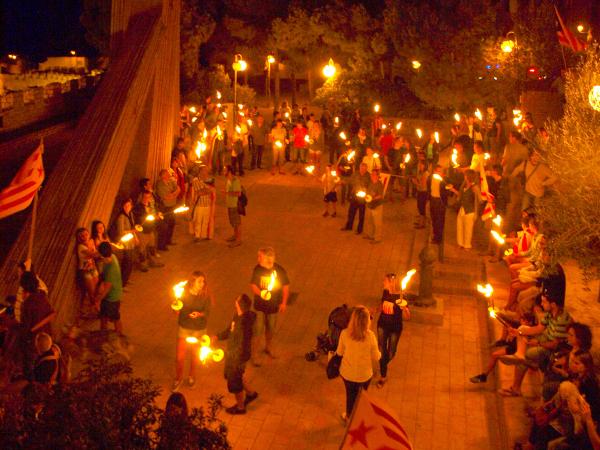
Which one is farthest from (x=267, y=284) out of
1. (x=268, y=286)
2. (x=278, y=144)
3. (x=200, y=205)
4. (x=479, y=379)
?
(x=278, y=144)

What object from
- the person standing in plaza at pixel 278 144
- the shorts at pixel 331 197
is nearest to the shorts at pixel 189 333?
→ the shorts at pixel 331 197

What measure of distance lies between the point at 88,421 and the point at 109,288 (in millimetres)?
5875

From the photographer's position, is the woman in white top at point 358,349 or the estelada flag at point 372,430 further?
the woman in white top at point 358,349

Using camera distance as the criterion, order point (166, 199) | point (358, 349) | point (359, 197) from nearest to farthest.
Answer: point (358, 349) → point (166, 199) → point (359, 197)

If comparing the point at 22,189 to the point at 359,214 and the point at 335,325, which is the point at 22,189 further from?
the point at 359,214

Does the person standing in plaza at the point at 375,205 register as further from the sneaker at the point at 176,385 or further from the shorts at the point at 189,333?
the sneaker at the point at 176,385

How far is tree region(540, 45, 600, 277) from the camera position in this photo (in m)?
9.35

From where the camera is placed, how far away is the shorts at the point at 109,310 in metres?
10.0

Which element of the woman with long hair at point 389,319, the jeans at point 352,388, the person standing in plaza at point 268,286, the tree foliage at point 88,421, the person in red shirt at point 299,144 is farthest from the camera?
the person in red shirt at point 299,144

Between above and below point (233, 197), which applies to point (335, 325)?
below

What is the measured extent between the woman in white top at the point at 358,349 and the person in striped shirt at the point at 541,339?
2011 millimetres

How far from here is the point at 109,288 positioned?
9.97 m

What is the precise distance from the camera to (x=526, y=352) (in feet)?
28.0

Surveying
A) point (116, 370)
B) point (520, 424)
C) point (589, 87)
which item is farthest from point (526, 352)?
point (116, 370)
